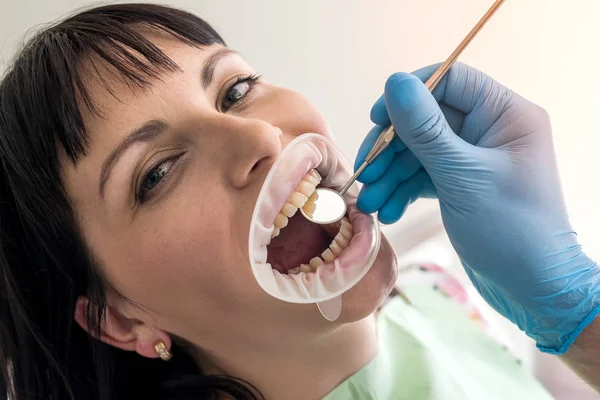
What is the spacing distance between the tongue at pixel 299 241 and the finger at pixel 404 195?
4.9 inches

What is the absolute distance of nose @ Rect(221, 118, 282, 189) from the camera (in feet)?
2.43

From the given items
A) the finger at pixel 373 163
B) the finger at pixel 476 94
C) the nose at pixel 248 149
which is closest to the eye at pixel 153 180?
the nose at pixel 248 149

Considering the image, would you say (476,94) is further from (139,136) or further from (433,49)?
(433,49)

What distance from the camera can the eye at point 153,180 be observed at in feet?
2.57

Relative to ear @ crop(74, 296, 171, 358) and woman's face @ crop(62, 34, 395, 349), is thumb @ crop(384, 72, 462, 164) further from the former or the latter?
ear @ crop(74, 296, 171, 358)

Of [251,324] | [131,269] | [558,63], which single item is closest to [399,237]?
[558,63]

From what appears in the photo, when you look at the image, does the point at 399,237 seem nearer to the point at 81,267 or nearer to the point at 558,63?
the point at 558,63

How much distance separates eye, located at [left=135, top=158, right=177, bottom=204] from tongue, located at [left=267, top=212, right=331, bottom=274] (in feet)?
0.81

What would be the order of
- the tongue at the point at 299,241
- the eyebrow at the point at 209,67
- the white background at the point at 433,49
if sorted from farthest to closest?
the white background at the point at 433,49, the tongue at the point at 299,241, the eyebrow at the point at 209,67

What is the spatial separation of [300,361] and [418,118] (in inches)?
19.8

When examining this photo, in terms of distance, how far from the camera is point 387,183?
0.88m

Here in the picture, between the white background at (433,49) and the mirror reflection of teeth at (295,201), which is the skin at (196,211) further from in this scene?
the white background at (433,49)

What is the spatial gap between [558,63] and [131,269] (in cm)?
135

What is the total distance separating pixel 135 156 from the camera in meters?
0.76
